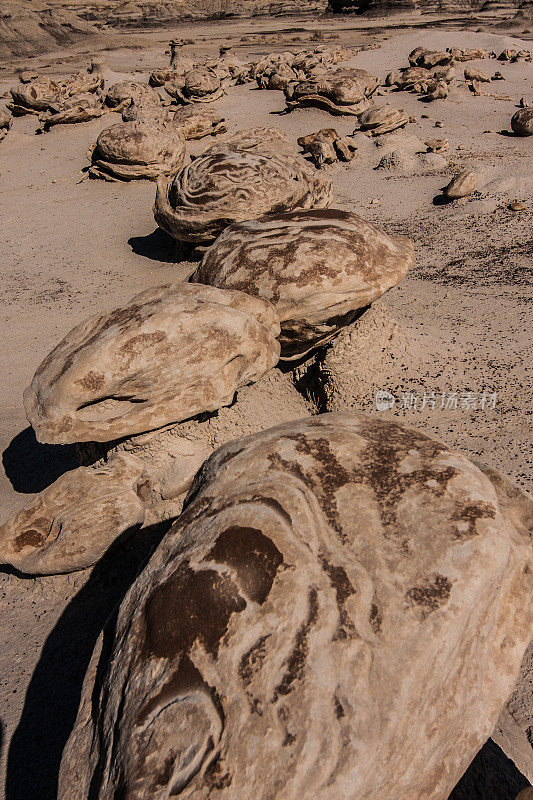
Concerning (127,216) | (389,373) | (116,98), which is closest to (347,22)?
(116,98)

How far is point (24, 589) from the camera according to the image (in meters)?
2.31

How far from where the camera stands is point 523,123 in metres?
7.48

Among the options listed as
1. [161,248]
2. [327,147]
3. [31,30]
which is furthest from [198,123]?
[31,30]

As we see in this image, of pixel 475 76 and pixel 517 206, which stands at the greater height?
pixel 475 76

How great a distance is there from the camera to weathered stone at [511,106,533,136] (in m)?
7.43

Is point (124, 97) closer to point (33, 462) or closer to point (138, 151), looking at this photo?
point (138, 151)

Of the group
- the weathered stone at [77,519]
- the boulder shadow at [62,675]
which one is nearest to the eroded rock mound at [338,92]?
the weathered stone at [77,519]

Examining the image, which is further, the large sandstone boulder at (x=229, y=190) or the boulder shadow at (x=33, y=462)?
the large sandstone boulder at (x=229, y=190)

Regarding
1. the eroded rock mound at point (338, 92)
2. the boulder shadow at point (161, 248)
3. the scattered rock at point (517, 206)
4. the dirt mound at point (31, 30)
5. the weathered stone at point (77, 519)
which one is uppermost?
the dirt mound at point (31, 30)

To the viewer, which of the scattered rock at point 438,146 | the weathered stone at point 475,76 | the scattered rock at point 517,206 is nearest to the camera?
the scattered rock at point 517,206

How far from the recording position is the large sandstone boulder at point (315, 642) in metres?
1.11

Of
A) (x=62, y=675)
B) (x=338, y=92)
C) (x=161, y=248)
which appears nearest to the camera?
(x=62, y=675)

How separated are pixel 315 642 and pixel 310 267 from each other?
190 centimetres

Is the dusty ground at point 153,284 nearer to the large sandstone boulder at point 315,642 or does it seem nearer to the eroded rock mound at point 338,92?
the eroded rock mound at point 338,92
